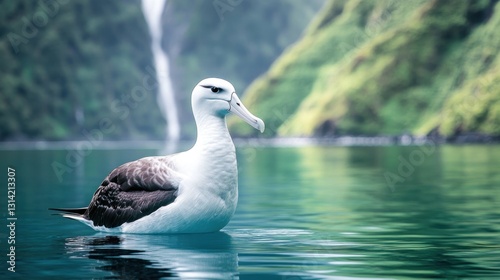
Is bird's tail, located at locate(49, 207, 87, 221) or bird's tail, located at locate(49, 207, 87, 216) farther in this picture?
bird's tail, located at locate(49, 207, 87, 216)

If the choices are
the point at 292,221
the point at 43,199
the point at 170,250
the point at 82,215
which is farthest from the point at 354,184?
the point at 170,250

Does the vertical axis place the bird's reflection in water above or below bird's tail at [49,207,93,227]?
below

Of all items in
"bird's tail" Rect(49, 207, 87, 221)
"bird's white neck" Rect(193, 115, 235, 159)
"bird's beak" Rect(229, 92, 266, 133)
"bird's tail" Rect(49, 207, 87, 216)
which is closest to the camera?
"bird's beak" Rect(229, 92, 266, 133)

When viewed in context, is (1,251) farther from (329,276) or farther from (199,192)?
(329,276)

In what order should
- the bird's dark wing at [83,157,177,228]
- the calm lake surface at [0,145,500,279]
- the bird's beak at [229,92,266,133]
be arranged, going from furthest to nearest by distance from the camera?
1. the bird's dark wing at [83,157,177,228]
2. the bird's beak at [229,92,266,133]
3. the calm lake surface at [0,145,500,279]

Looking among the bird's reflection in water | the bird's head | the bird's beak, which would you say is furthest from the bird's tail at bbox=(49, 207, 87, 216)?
the bird's beak

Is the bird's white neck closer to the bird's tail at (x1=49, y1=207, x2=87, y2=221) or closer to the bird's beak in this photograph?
the bird's beak

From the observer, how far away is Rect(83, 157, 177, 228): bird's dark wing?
16969 millimetres

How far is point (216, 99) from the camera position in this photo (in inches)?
678

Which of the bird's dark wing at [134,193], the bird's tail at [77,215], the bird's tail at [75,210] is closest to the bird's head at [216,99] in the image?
the bird's dark wing at [134,193]

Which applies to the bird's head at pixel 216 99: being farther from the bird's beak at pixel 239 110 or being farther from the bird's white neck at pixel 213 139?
the bird's white neck at pixel 213 139

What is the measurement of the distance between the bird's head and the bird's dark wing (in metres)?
1.30

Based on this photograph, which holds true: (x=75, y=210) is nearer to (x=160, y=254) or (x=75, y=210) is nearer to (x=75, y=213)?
(x=75, y=213)

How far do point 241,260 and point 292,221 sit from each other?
7.87m
